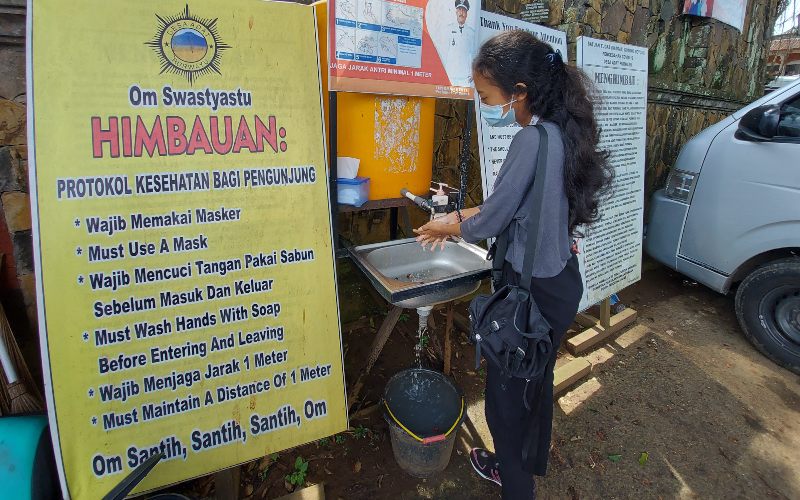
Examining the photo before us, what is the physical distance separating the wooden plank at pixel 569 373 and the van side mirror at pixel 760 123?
2099 millimetres

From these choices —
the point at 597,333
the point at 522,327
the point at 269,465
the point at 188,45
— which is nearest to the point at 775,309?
the point at 597,333

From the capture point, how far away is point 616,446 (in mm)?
2385

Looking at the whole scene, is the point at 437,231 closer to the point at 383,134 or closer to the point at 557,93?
the point at 383,134

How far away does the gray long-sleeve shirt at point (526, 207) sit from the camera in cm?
144

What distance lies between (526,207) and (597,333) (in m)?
2.27

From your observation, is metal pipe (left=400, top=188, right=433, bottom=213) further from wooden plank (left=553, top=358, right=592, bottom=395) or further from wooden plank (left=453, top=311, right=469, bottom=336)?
wooden plank (left=553, top=358, right=592, bottom=395)

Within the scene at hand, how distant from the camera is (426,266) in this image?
2.42m

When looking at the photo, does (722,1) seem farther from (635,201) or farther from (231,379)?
(231,379)

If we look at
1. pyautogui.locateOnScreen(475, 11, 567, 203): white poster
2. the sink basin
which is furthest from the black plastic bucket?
pyautogui.locateOnScreen(475, 11, 567, 203): white poster

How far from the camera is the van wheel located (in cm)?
302

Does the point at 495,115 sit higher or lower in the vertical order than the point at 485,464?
higher

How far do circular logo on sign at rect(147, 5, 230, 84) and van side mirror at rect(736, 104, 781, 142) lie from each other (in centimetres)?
354

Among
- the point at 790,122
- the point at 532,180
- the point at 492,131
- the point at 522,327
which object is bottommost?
the point at 522,327

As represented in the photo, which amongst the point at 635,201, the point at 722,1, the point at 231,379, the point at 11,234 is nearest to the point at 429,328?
the point at 231,379
